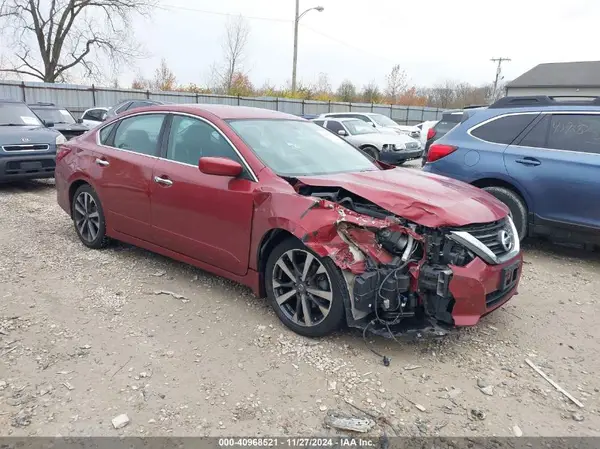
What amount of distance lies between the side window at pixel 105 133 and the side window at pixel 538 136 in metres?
4.51

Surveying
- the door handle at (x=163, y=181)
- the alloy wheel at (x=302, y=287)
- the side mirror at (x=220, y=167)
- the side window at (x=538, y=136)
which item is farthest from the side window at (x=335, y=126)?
the alloy wheel at (x=302, y=287)

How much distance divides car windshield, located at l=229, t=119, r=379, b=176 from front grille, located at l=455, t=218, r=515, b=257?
47.0 inches

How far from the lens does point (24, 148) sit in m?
7.96

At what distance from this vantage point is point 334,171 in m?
3.78

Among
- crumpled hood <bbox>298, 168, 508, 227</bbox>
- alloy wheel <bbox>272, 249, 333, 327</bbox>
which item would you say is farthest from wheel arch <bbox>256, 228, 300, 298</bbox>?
crumpled hood <bbox>298, 168, 508, 227</bbox>

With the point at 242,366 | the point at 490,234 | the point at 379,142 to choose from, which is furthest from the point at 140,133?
the point at 379,142

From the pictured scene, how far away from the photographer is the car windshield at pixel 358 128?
13.5m

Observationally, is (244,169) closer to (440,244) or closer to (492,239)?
(440,244)

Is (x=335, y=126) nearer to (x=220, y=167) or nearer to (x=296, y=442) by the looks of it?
(x=220, y=167)

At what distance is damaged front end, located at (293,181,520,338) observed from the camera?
9.57 feet

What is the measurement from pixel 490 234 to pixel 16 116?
9.07 metres

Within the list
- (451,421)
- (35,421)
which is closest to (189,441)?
(35,421)

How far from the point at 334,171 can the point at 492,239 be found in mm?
1320

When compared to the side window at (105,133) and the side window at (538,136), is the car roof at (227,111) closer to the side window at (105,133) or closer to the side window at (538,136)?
the side window at (105,133)
